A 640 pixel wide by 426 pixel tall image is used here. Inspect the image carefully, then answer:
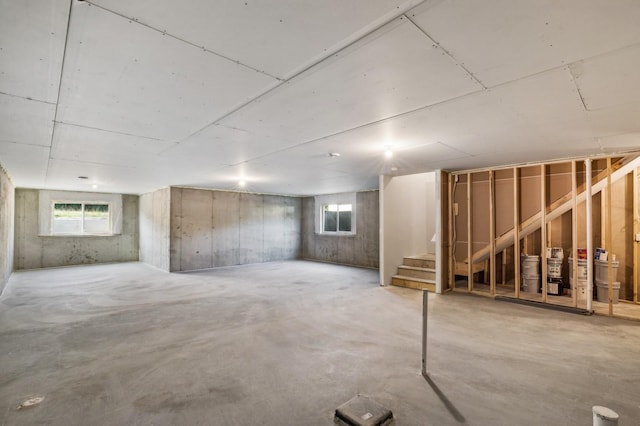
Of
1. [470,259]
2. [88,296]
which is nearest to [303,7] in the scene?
[470,259]

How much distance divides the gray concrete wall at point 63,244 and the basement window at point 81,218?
1.01ft

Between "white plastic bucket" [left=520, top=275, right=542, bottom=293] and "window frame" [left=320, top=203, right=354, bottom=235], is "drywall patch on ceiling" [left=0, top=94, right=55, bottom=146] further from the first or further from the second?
"window frame" [left=320, top=203, right=354, bottom=235]

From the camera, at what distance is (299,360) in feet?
9.16

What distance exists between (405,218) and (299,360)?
4.51 m

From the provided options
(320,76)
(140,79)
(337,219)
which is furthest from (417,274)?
(140,79)

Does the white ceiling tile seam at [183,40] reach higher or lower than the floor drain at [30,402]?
higher

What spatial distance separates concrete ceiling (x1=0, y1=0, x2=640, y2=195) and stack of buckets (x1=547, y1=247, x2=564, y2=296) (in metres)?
1.98

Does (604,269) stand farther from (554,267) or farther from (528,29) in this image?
(528,29)

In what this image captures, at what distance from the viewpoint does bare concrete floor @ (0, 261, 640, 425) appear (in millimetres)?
2057

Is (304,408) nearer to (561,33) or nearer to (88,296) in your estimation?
(561,33)

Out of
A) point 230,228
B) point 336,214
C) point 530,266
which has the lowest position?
point 530,266

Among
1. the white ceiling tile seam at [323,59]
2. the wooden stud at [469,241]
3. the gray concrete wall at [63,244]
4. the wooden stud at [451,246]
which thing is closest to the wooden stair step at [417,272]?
the wooden stud at [451,246]

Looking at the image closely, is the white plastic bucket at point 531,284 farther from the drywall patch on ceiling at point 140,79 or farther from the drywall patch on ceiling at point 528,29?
the drywall patch on ceiling at point 140,79

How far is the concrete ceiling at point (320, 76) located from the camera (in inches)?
54.9
